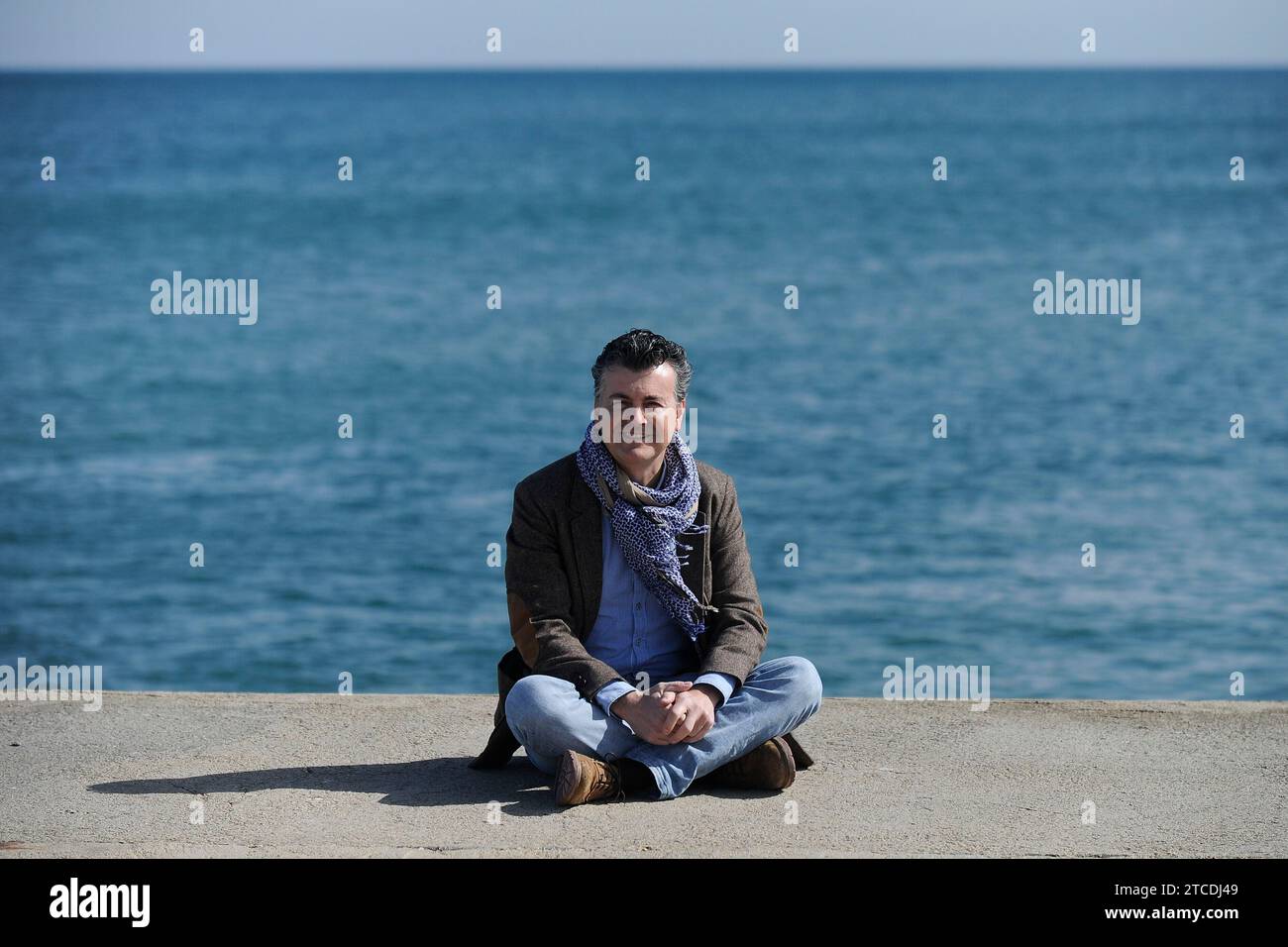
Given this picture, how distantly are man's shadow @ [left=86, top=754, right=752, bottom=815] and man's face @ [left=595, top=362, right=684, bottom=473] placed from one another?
989 mm

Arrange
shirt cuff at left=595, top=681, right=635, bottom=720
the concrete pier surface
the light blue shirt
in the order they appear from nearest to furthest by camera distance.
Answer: the concrete pier surface, shirt cuff at left=595, top=681, right=635, bottom=720, the light blue shirt

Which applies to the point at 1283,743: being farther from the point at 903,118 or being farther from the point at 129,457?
the point at 903,118

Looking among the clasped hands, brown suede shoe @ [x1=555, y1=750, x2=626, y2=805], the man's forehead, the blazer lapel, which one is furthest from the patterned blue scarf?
brown suede shoe @ [x1=555, y1=750, x2=626, y2=805]

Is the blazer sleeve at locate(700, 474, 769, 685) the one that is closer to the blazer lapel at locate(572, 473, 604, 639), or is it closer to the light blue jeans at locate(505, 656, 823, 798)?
the light blue jeans at locate(505, 656, 823, 798)

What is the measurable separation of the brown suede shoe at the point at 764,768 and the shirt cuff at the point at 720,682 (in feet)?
0.60

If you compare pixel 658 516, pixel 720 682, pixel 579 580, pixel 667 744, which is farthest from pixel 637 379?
pixel 667 744

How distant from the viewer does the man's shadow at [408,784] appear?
4.48 metres

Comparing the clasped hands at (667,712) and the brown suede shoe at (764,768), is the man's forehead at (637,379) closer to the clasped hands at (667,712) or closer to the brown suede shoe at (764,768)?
the clasped hands at (667,712)

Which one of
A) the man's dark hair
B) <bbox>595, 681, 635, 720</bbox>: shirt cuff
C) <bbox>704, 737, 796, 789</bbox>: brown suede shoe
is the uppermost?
the man's dark hair

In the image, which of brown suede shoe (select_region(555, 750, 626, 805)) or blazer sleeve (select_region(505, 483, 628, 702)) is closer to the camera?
brown suede shoe (select_region(555, 750, 626, 805))

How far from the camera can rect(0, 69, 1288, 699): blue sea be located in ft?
40.9

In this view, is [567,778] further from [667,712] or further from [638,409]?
[638,409]

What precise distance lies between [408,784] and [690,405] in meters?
15.7
